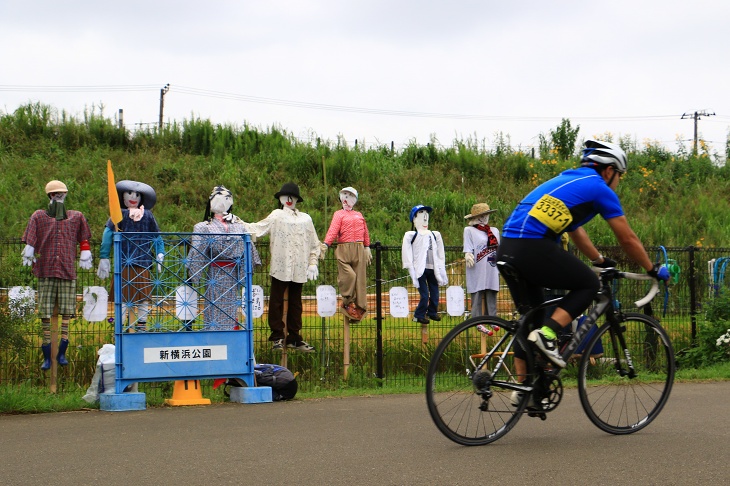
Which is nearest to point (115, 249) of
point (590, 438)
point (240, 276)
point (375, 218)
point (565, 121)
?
point (240, 276)

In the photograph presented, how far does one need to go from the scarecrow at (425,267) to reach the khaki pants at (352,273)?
659 millimetres

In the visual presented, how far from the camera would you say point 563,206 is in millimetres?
6293

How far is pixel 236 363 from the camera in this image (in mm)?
9516

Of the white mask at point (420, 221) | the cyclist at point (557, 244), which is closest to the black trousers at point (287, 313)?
the white mask at point (420, 221)

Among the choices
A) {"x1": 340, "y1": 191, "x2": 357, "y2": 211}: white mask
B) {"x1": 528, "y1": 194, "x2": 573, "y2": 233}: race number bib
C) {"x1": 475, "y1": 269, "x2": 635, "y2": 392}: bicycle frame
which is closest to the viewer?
{"x1": 528, "y1": 194, "x2": 573, "y2": 233}: race number bib

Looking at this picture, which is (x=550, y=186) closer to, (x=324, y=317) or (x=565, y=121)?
(x=324, y=317)

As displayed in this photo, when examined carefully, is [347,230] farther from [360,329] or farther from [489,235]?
[489,235]

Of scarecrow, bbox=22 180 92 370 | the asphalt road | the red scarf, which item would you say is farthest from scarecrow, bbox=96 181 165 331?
the red scarf

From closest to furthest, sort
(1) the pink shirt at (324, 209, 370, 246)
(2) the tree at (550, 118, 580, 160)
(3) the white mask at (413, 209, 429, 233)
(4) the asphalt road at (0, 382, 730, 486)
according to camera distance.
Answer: (4) the asphalt road at (0, 382, 730, 486) → (1) the pink shirt at (324, 209, 370, 246) → (3) the white mask at (413, 209, 429, 233) → (2) the tree at (550, 118, 580, 160)

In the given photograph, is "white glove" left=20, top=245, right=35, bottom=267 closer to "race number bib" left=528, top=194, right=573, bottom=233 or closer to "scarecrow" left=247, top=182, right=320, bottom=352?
"scarecrow" left=247, top=182, right=320, bottom=352

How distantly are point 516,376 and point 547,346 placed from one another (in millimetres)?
329

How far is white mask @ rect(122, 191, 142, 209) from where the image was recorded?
11031 millimetres

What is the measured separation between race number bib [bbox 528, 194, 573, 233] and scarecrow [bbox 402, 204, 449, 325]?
6119mm

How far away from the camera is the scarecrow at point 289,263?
11383mm
